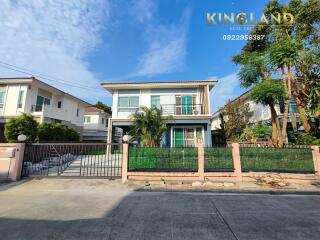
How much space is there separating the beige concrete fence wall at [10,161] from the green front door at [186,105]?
11905 millimetres

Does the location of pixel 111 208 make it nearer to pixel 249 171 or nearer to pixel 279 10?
pixel 249 171

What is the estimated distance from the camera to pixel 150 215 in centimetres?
436

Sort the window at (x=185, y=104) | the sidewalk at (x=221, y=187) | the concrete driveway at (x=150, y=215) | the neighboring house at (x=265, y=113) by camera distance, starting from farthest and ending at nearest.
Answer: the window at (x=185, y=104) → the neighboring house at (x=265, y=113) → the sidewalk at (x=221, y=187) → the concrete driveway at (x=150, y=215)

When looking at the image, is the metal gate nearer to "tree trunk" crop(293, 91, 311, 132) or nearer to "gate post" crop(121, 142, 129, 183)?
"gate post" crop(121, 142, 129, 183)

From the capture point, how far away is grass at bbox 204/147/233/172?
7.86m

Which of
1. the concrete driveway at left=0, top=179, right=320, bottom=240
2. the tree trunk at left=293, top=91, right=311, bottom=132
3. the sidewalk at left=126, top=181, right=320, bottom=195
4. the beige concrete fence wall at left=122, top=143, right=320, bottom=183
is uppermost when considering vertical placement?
the tree trunk at left=293, top=91, right=311, bottom=132

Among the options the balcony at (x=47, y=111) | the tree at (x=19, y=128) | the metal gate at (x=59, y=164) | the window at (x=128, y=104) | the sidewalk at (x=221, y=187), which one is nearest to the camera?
the sidewalk at (x=221, y=187)

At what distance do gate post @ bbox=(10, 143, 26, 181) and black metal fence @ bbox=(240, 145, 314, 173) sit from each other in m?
9.86

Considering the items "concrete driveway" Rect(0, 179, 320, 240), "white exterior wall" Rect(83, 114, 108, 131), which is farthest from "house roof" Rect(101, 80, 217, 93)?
"white exterior wall" Rect(83, 114, 108, 131)

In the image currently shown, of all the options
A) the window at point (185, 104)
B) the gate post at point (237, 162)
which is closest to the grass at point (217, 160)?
the gate post at point (237, 162)

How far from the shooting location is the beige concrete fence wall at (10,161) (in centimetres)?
768

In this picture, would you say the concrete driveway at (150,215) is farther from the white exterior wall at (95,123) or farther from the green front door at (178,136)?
the white exterior wall at (95,123)

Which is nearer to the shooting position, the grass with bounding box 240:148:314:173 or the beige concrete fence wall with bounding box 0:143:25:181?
the beige concrete fence wall with bounding box 0:143:25:181

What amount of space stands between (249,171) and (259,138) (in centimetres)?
852
